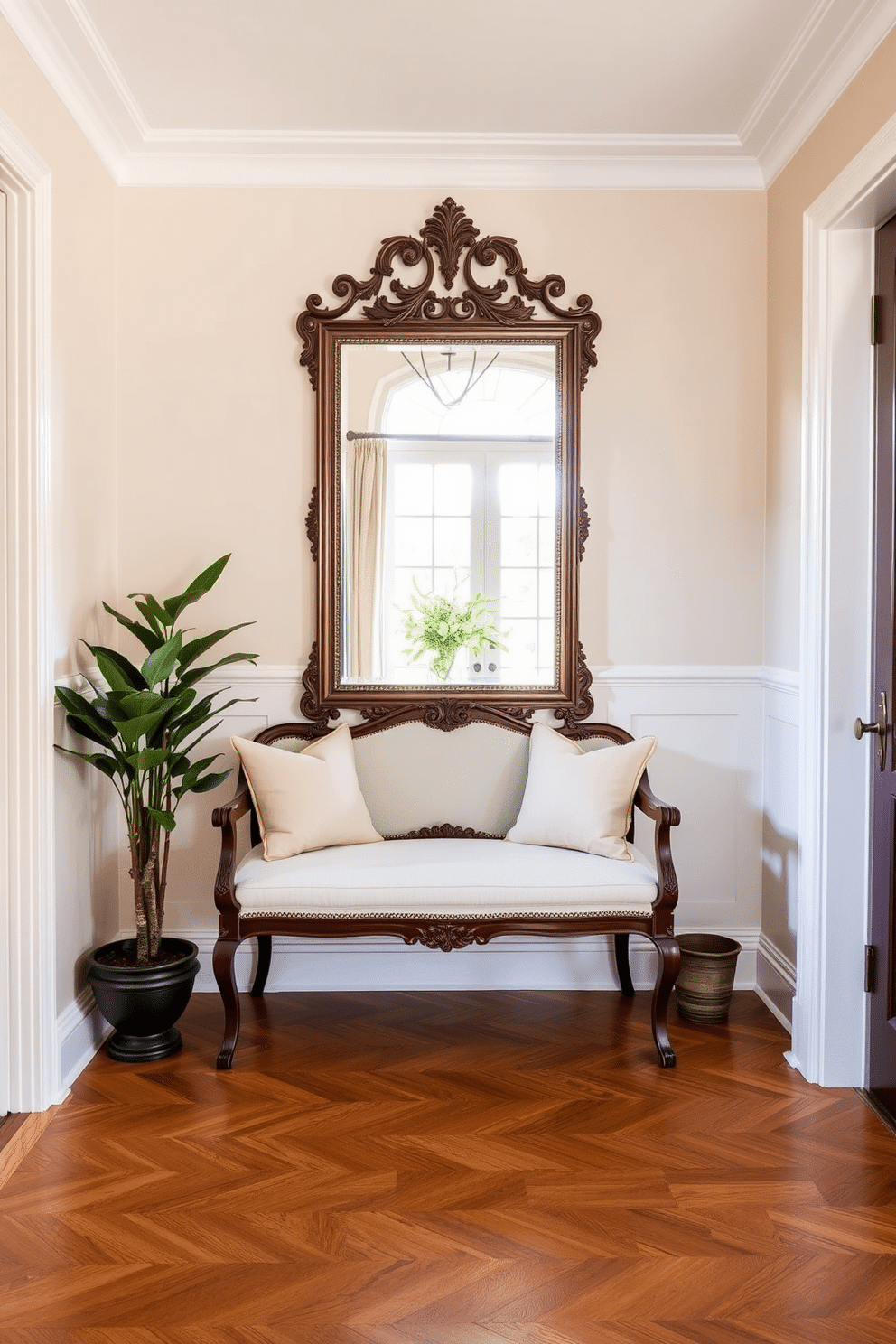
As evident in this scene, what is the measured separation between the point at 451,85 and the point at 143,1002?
9.61 feet

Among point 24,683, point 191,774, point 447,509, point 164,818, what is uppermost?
point 447,509

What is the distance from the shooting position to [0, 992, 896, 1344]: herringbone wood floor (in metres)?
2.04

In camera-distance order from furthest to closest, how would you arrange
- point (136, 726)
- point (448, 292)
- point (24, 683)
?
point (448, 292) < point (136, 726) < point (24, 683)

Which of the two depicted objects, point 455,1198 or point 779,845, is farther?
point 779,845

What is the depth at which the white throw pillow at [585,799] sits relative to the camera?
135 inches

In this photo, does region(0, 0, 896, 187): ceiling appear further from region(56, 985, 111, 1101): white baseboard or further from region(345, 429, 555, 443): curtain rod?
region(56, 985, 111, 1101): white baseboard

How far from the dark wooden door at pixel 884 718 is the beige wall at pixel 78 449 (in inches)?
91.6

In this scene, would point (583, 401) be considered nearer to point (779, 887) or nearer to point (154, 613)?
point (154, 613)

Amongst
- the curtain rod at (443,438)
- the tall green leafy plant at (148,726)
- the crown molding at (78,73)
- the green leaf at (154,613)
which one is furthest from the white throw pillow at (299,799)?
the crown molding at (78,73)

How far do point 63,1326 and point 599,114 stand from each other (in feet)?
11.8

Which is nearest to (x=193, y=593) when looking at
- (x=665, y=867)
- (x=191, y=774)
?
(x=191, y=774)

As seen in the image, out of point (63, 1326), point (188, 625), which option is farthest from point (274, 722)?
point (63, 1326)

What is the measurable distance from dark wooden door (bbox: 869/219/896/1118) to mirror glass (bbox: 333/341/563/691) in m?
1.15

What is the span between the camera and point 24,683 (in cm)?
286
